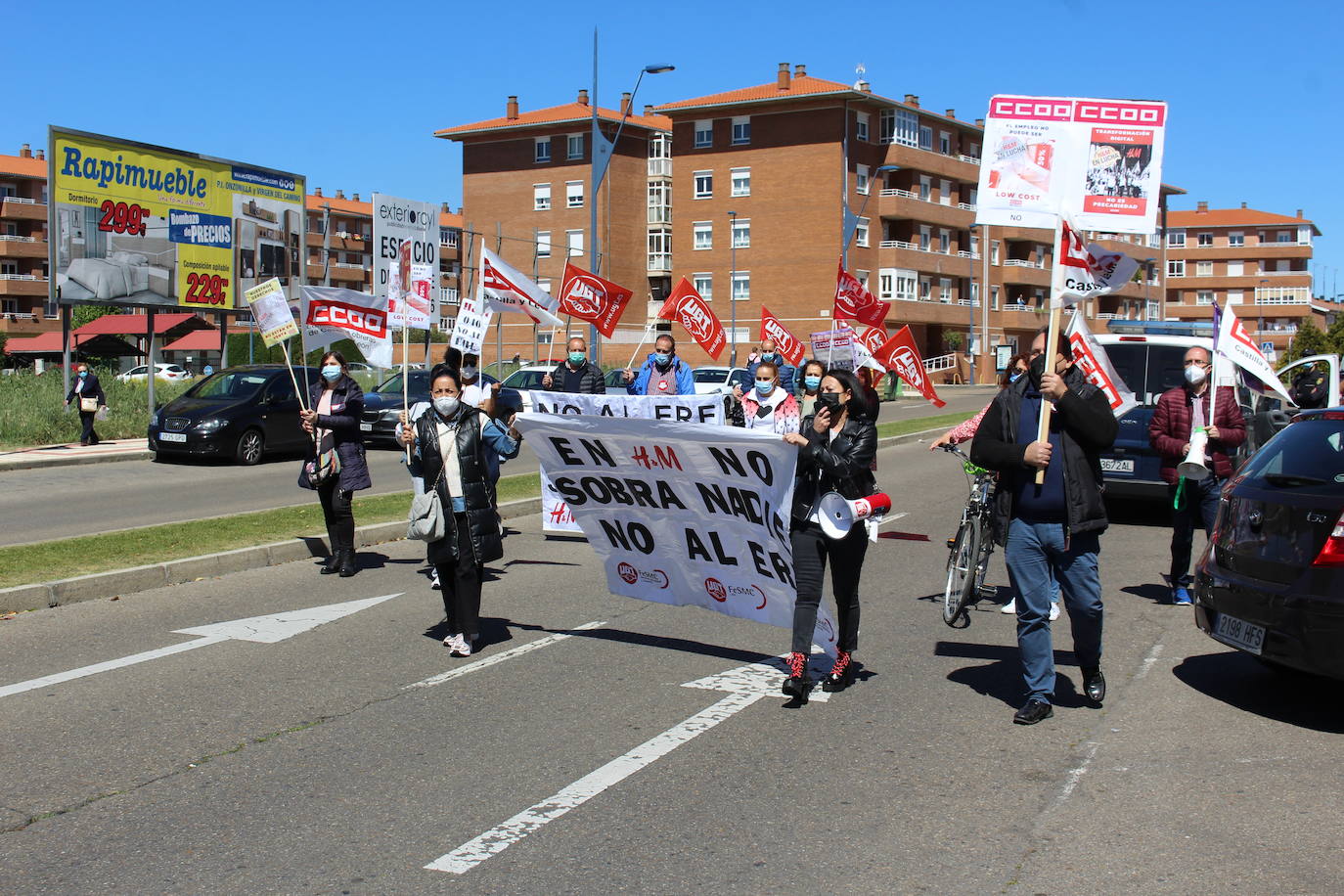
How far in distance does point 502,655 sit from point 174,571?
12.9ft

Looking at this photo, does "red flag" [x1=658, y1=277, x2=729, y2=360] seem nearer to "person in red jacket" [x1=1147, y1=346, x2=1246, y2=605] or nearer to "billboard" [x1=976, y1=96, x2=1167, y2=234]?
"person in red jacket" [x1=1147, y1=346, x2=1246, y2=605]

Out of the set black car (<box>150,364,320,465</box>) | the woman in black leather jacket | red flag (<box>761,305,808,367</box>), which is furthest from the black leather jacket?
black car (<box>150,364,320,465</box>)

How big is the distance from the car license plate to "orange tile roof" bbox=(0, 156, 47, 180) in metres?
94.7

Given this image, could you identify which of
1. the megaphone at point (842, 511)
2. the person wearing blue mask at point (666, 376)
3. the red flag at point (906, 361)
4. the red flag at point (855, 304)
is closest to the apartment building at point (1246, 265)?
the red flag at point (855, 304)

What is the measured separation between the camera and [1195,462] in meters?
9.42

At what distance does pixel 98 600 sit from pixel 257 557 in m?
1.75

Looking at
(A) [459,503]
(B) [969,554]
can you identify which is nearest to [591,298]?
(B) [969,554]

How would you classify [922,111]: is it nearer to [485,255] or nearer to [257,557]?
[485,255]

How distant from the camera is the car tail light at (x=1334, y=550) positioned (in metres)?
6.06

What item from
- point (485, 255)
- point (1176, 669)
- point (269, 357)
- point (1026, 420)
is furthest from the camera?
point (269, 357)

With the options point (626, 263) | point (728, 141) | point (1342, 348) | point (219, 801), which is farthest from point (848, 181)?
point (219, 801)

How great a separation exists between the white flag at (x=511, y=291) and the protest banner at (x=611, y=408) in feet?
13.6

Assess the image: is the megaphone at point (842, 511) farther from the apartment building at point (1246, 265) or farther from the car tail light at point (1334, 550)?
the apartment building at point (1246, 265)

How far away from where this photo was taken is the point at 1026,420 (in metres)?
6.27
